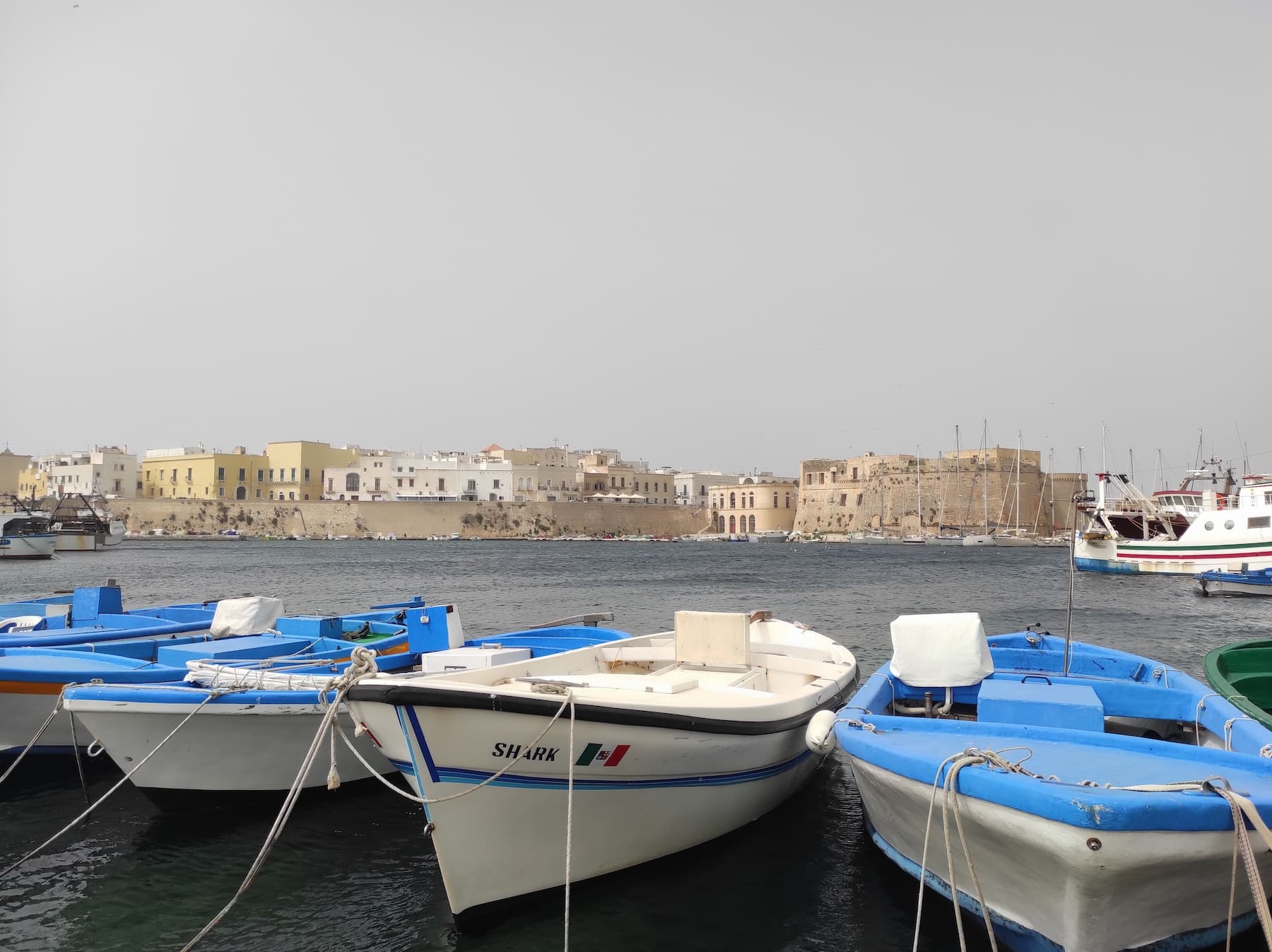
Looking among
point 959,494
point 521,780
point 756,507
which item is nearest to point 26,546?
point 521,780

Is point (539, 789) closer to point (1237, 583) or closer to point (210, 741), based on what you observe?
point (210, 741)

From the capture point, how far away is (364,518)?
86.2 meters

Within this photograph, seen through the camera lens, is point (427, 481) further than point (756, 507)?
No

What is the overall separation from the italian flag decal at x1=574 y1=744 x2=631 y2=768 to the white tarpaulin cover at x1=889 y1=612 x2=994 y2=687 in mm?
2538

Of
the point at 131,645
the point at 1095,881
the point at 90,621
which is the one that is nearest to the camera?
the point at 1095,881

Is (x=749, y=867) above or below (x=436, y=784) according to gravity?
below

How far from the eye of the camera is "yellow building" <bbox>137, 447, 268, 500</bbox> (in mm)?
87062

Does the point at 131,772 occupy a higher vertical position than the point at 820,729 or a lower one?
lower

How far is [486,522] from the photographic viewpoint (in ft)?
291

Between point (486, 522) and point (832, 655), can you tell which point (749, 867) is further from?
point (486, 522)

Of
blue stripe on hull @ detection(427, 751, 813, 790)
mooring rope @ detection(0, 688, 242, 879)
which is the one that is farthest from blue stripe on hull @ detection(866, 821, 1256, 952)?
mooring rope @ detection(0, 688, 242, 879)

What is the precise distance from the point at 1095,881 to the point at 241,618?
821 cm

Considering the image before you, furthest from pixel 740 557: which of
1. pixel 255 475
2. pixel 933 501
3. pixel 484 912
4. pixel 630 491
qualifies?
pixel 484 912

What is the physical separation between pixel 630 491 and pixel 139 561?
180ft
